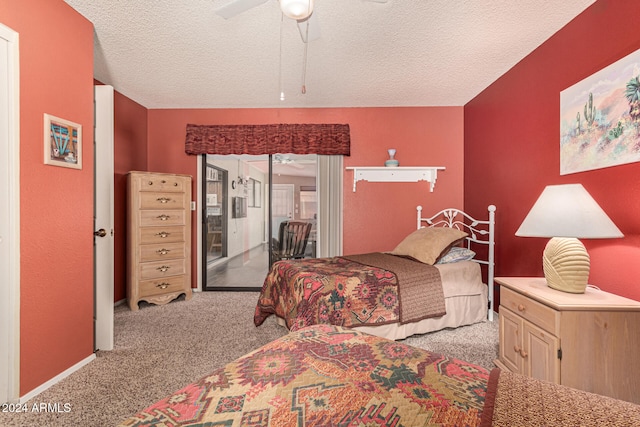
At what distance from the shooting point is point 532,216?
1961 mm

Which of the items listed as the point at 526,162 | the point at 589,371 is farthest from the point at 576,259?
the point at 526,162

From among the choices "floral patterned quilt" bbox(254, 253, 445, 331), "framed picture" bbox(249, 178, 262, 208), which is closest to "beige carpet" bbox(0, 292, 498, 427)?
"floral patterned quilt" bbox(254, 253, 445, 331)

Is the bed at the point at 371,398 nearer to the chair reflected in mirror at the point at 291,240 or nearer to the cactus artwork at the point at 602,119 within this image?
the cactus artwork at the point at 602,119

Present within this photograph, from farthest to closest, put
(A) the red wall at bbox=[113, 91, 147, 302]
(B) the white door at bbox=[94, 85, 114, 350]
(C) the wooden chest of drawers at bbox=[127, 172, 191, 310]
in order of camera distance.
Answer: (A) the red wall at bbox=[113, 91, 147, 302], (C) the wooden chest of drawers at bbox=[127, 172, 191, 310], (B) the white door at bbox=[94, 85, 114, 350]

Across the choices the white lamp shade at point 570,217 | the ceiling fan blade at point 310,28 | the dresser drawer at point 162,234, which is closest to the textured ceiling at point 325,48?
the ceiling fan blade at point 310,28

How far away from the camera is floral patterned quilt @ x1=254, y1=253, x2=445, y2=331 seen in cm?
238

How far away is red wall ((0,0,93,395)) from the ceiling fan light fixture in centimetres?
161

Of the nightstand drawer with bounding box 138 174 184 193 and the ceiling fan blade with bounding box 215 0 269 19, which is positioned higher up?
the ceiling fan blade with bounding box 215 0 269 19

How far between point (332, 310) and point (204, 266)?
2.70 m

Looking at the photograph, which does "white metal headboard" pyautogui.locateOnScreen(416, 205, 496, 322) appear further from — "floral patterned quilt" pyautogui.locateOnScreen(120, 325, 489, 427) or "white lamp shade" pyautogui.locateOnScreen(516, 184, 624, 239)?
"floral patterned quilt" pyautogui.locateOnScreen(120, 325, 489, 427)

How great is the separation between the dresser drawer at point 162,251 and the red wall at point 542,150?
3.74 metres

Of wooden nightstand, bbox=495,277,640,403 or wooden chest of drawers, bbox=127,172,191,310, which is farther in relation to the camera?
wooden chest of drawers, bbox=127,172,191,310

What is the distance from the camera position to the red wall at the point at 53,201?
185cm

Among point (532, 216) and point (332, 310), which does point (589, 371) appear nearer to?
point (532, 216)
